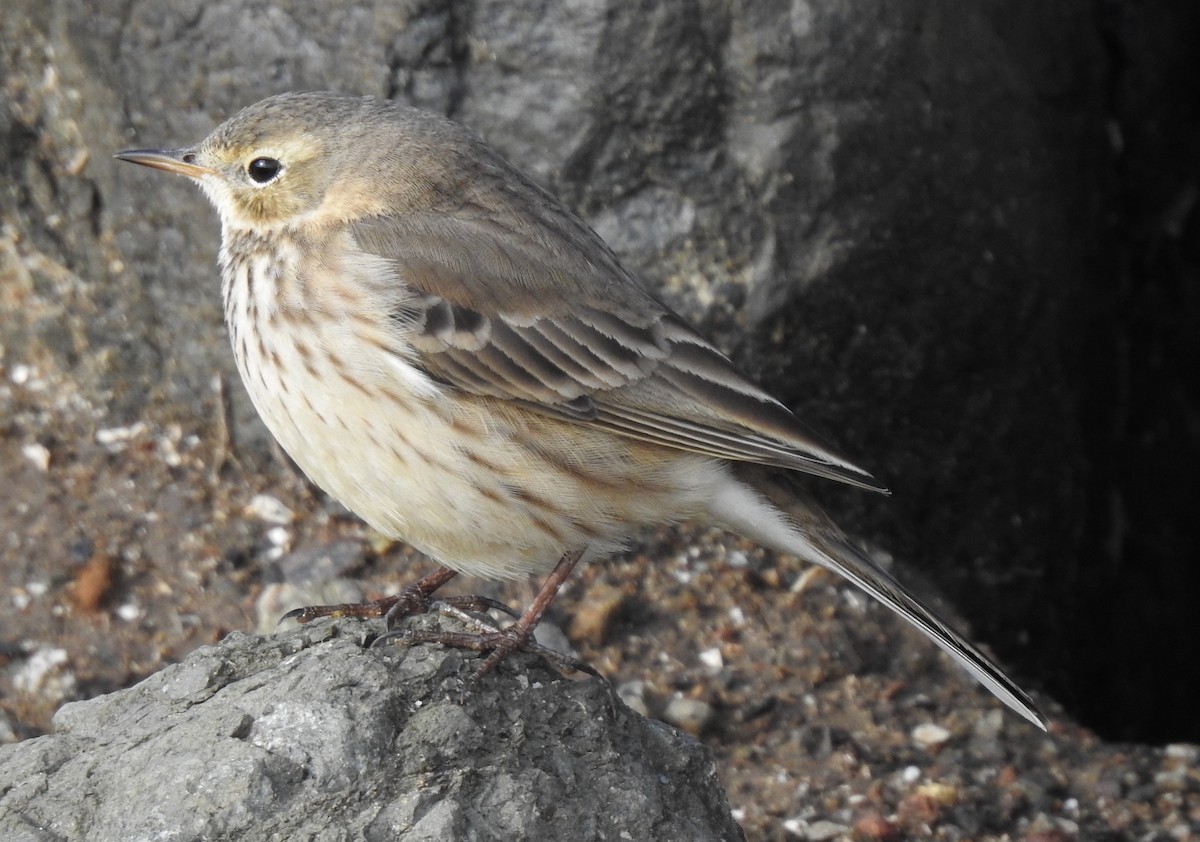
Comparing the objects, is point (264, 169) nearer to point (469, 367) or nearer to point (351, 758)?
point (469, 367)

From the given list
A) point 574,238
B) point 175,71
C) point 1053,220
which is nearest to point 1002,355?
point 1053,220

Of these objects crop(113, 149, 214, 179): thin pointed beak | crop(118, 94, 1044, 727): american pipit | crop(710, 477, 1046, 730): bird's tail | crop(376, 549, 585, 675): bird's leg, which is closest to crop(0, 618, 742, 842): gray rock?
crop(376, 549, 585, 675): bird's leg

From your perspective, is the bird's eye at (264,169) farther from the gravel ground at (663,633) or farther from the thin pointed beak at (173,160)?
the gravel ground at (663,633)

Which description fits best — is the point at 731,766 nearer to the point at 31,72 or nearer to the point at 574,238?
the point at 574,238

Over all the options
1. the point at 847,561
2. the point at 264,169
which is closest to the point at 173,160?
the point at 264,169

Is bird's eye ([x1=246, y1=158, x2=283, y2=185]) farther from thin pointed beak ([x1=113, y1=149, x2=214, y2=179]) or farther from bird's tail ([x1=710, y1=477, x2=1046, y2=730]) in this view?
bird's tail ([x1=710, y1=477, x2=1046, y2=730])

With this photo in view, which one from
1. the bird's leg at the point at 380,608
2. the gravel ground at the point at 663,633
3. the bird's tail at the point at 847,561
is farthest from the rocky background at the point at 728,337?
the bird's leg at the point at 380,608

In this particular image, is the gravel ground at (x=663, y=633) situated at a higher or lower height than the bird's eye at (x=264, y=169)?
lower
